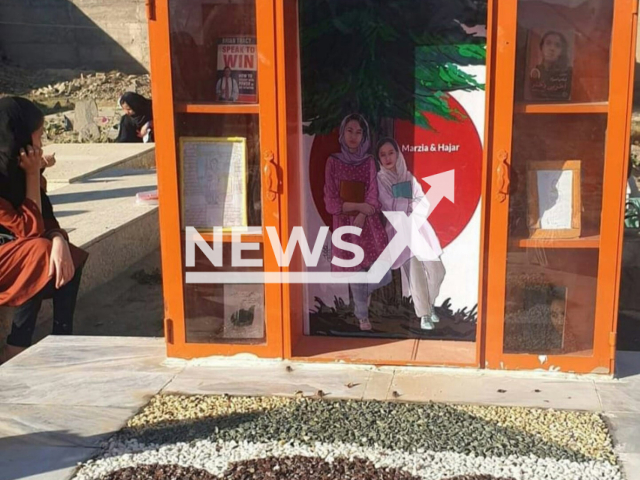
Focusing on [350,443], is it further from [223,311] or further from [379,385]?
[223,311]

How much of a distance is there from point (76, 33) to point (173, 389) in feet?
77.4

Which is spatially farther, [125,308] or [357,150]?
[125,308]

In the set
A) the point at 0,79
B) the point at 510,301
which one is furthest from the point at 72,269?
the point at 0,79

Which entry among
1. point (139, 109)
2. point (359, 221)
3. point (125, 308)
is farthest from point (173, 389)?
point (139, 109)

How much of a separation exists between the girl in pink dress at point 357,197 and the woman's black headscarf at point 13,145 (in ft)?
6.75

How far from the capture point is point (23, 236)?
5445 mm

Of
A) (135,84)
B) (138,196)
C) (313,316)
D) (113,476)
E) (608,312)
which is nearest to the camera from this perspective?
(113,476)

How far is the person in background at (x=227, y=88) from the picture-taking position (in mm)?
4582

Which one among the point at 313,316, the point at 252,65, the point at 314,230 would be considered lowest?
the point at 313,316

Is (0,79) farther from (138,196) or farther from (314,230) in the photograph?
(314,230)

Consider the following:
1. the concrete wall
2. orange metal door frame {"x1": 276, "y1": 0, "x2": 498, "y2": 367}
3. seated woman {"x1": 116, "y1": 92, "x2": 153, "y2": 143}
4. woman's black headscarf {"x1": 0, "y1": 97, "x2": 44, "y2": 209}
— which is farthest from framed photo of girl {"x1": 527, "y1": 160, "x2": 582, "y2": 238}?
the concrete wall

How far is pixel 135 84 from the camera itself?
2414 cm

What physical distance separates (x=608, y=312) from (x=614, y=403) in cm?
47

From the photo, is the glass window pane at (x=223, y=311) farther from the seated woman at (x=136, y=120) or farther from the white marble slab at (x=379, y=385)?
the seated woman at (x=136, y=120)
